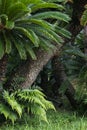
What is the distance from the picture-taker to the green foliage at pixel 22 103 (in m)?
7.43

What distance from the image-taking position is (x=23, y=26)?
7.72 meters

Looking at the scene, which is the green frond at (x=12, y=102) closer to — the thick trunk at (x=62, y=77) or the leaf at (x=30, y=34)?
the leaf at (x=30, y=34)

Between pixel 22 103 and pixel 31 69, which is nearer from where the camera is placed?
pixel 22 103

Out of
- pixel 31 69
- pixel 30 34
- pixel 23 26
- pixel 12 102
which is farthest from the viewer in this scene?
pixel 31 69

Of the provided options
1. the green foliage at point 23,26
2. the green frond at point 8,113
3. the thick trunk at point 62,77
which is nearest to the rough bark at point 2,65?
the green foliage at point 23,26

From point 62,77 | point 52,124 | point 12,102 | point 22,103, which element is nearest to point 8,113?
point 12,102

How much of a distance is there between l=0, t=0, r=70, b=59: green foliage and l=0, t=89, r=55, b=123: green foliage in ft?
2.84

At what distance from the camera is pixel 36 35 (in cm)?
794

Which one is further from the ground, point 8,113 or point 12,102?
point 12,102

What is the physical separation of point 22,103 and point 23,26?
1.69 meters

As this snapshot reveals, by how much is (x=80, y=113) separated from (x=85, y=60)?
5.76 ft

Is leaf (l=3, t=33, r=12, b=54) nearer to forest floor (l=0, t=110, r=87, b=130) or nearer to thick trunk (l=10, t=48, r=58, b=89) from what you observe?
thick trunk (l=10, t=48, r=58, b=89)

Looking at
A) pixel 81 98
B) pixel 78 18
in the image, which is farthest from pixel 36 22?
pixel 81 98

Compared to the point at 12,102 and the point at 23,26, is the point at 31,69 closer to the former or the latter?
the point at 23,26
